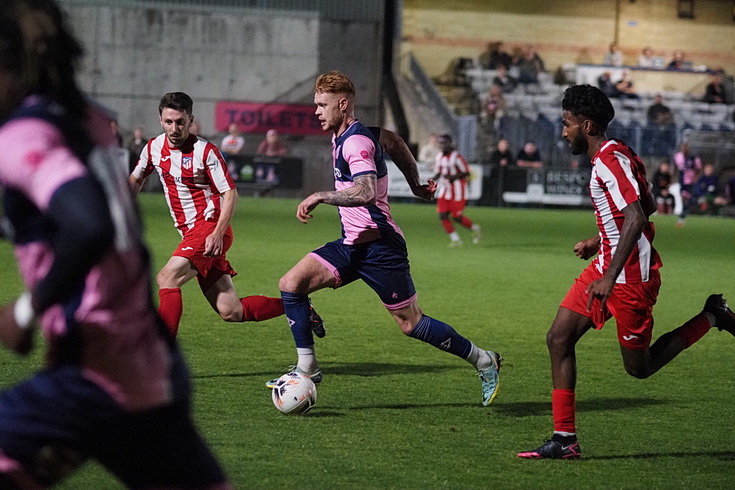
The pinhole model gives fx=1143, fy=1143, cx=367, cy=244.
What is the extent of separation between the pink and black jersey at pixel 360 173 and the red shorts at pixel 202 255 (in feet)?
3.93

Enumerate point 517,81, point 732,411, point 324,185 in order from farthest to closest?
point 517,81 < point 324,185 < point 732,411

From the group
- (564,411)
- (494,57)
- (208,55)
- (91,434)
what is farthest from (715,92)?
(91,434)

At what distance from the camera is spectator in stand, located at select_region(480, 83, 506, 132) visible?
32.9 metres

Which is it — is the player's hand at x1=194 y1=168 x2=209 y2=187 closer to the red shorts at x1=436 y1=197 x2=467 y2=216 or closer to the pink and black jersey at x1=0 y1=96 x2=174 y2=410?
the pink and black jersey at x1=0 y1=96 x2=174 y2=410

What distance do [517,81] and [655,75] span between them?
232 inches

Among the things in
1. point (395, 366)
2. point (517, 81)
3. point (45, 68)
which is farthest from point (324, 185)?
point (45, 68)

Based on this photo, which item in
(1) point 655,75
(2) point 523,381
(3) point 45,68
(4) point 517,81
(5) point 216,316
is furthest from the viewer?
(1) point 655,75

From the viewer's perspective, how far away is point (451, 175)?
66.5 ft

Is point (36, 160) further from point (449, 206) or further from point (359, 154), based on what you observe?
point (449, 206)

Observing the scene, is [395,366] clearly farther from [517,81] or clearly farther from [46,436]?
[517,81]

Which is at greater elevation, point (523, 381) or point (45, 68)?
point (45, 68)

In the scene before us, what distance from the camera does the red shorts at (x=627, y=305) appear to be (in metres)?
5.76

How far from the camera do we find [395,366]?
8.30m

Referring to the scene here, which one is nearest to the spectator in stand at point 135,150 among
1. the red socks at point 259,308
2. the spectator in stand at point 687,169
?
the spectator in stand at point 687,169
